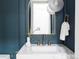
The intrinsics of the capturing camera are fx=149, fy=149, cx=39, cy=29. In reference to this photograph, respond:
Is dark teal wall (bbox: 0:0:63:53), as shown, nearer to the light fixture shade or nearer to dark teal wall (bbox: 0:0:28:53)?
dark teal wall (bbox: 0:0:28:53)

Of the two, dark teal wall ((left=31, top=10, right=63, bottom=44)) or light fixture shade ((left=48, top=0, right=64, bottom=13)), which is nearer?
light fixture shade ((left=48, top=0, right=64, bottom=13))

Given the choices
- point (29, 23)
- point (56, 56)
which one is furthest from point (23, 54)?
point (29, 23)

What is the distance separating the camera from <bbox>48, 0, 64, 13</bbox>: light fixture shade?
8.38 ft

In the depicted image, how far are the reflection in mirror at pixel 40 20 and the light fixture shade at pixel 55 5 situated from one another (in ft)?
0.29

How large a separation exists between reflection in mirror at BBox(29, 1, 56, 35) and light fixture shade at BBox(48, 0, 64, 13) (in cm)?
9

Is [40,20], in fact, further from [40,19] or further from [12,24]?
[12,24]

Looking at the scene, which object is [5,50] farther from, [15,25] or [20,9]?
[20,9]

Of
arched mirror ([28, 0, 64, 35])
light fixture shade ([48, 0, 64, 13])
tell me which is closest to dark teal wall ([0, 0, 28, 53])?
arched mirror ([28, 0, 64, 35])

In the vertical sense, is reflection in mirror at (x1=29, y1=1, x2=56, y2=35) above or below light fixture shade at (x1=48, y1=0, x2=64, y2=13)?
below

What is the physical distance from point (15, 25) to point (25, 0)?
487mm

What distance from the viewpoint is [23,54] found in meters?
1.81

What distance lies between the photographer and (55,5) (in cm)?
255

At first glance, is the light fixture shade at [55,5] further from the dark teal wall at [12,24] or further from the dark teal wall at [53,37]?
the dark teal wall at [12,24]

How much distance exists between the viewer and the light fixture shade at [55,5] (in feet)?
8.38
